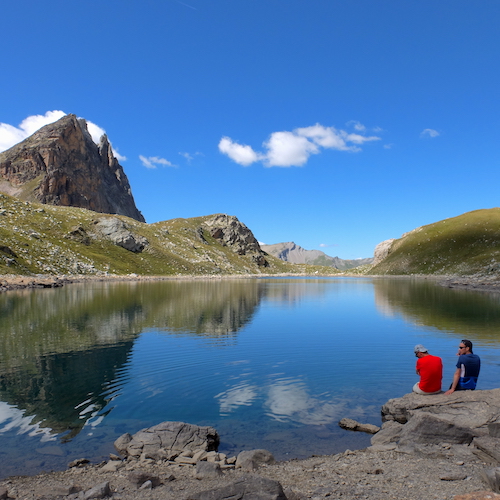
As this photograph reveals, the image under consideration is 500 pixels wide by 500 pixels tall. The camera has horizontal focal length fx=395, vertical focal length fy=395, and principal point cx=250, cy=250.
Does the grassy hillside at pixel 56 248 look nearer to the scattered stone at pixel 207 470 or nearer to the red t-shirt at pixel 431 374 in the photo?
the scattered stone at pixel 207 470

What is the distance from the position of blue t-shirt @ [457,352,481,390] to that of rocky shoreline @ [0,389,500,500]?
45.7 inches

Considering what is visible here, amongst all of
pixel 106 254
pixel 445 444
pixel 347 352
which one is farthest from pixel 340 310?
pixel 106 254

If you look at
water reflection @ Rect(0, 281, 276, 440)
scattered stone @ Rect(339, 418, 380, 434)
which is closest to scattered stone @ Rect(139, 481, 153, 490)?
water reflection @ Rect(0, 281, 276, 440)

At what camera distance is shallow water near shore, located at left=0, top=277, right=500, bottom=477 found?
15.5 m

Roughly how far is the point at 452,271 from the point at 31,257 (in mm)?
182530

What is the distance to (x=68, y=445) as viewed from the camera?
576 inches

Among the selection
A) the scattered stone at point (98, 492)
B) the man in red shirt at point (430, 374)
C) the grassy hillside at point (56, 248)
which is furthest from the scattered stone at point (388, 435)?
the grassy hillside at point (56, 248)

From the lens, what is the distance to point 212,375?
24078 mm

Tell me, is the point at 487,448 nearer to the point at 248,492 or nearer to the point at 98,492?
the point at 248,492

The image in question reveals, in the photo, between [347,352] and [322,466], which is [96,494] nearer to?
[322,466]

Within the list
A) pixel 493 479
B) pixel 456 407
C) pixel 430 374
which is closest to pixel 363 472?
pixel 493 479

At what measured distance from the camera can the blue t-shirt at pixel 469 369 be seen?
1720 centimetres

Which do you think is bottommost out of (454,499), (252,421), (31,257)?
(252,421)

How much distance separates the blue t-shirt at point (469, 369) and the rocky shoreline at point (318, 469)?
116 cm
